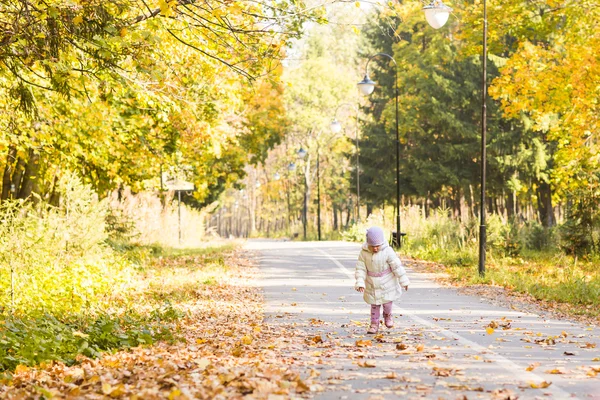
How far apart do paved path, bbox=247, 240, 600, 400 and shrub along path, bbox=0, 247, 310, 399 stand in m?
0.36

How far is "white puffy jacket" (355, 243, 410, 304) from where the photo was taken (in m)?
10.8

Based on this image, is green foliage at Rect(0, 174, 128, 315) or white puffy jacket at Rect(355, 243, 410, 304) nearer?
white puffy jacket at Rect(355, 243, 410, 304)

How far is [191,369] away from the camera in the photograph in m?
7.81

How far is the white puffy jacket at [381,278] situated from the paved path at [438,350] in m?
0.49

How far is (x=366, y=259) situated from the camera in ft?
36.0

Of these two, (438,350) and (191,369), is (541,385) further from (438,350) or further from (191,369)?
(191,369)

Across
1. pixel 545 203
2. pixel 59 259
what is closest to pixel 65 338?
pixel 59 259

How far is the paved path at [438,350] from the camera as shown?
22.8ft

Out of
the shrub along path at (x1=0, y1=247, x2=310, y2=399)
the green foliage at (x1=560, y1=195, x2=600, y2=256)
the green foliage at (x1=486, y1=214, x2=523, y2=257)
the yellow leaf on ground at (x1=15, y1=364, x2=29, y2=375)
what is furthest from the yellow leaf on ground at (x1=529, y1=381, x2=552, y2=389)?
the green foliage at (x1=486, y1=214, x2=523, y2=257)

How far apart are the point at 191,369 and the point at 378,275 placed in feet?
12.2

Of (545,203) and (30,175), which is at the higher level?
(30,175)

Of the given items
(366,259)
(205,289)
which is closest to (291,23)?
(366,259)

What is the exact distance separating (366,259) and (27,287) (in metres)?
8.19

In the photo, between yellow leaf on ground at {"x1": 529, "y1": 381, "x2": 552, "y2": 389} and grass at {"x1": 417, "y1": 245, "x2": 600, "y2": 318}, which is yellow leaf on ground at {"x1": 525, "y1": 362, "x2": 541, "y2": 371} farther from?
grass at {"x1": 417, "y1": 245, "x2": 600, "y2": 318}
